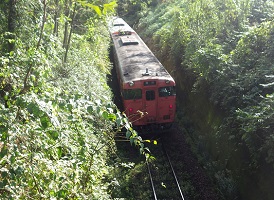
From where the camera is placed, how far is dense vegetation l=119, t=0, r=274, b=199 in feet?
25.7

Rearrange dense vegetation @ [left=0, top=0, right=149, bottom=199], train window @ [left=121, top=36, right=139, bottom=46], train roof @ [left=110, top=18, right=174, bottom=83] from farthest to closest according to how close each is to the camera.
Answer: train window @ [left=121, top=36, right=139, bottom=46]
train roof @ [left=110, top=18, right=174, bottom=83]
dense vegetation @ [left=0, top=0, right=149, bottom=199]

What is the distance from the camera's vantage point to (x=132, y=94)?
35.1 feet

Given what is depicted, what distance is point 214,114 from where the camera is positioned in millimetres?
11031

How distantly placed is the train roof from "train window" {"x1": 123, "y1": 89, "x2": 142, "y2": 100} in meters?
0.39

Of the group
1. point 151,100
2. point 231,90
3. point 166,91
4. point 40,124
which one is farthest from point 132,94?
point 40,124

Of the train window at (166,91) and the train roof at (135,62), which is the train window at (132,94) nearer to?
the train roof at (135,62)

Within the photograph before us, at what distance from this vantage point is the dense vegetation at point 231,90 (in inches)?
308

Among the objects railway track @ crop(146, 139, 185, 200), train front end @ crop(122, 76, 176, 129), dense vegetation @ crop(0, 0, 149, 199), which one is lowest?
railway track @ crop(146, 139, 185, 200)

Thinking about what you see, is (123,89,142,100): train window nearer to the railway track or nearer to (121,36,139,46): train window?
the railway track

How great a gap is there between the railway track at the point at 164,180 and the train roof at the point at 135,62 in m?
2.83

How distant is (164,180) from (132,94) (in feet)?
10.5

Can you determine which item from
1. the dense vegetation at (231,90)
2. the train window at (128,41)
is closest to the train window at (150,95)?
the dense vegetation at (231,90)

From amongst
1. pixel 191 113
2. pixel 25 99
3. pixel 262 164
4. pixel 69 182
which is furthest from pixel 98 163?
pixel 191 113

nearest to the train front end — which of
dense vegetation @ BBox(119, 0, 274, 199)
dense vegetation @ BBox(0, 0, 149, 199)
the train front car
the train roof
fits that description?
the train front car
